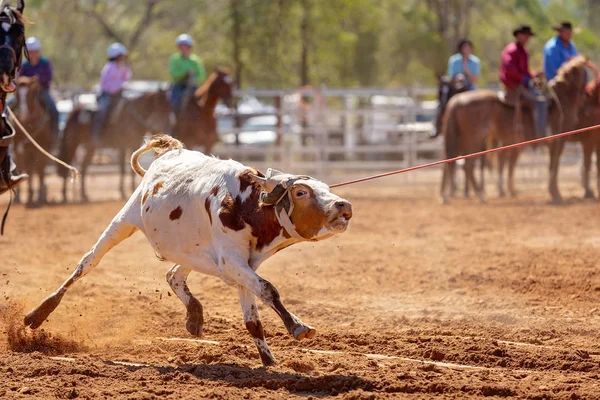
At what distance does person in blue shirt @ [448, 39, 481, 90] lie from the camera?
18.6 m

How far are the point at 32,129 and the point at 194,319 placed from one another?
1207 centimetres

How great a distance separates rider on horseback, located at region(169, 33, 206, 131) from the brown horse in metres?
2.33

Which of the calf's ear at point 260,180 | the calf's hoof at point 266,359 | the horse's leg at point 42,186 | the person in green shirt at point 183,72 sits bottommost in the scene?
the horse's leg at point 42,186

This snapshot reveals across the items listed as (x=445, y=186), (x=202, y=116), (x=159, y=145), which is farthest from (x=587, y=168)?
(x=159, y=145)

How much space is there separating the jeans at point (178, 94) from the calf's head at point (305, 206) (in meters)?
12.6

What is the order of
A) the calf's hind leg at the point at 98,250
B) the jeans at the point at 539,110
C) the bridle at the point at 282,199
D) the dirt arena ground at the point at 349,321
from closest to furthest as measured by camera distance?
the dirt arena ground at the point at 349,321 < the bridle at the point at 282,199 < the calf's hind leg at the point at 98,250 < the jeans at the point at 539,110

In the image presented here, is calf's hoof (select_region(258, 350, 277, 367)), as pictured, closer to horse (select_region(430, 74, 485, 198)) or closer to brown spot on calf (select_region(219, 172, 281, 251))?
brown spot on calf (select_region(219, 172, 281, 251))

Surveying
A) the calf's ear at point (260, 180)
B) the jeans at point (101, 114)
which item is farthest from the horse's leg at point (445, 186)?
the calf's ear at point (260, 180)

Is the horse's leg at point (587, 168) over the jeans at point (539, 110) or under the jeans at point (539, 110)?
under

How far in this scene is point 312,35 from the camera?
2725 cm

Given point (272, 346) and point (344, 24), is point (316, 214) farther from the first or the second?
point (344, 24)

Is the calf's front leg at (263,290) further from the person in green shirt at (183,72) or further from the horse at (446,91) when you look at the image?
the horse at (446,91)

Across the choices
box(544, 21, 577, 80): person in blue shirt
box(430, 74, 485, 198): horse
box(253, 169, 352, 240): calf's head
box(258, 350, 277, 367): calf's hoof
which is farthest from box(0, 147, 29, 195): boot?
box(430, 74, 485, 198): horse

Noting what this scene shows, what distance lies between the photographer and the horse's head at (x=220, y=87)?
706 inches
